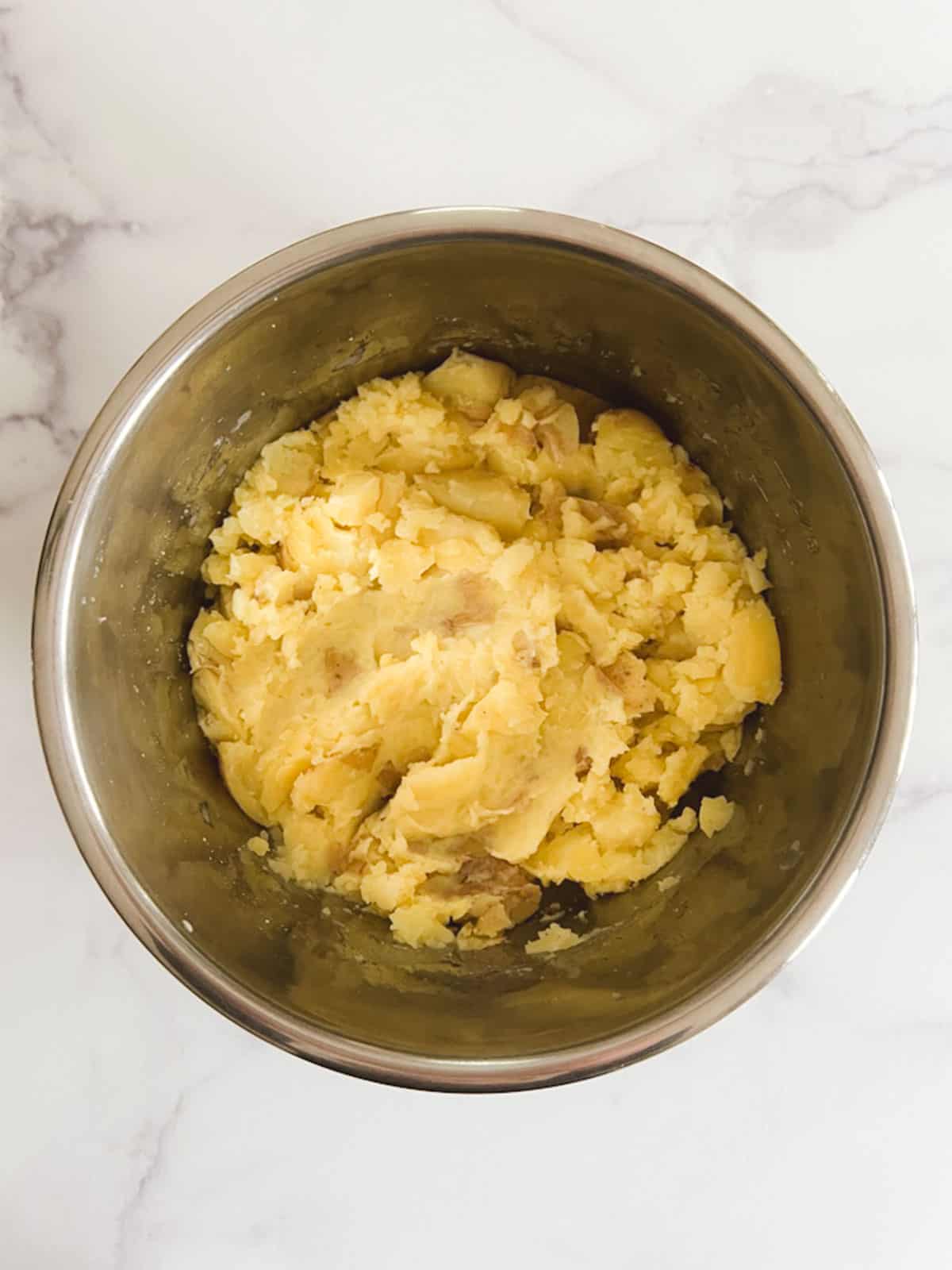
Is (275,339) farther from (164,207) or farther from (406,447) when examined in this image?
(164,207)

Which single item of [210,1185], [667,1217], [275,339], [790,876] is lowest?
[210,1185]

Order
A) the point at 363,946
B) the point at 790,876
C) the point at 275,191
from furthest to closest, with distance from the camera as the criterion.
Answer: the point at 275,191 < the point at 363,946 < the point at 790,876

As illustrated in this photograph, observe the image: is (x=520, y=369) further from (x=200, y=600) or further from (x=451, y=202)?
(x=200, y=600)

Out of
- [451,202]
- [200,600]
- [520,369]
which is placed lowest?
[200,600]

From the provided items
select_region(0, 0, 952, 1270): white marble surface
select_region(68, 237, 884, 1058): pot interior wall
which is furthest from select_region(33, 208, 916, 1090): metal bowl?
select_region(0, 0, 952, 1270): white marble surface

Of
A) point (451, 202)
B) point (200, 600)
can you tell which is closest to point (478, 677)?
point (200, 600)

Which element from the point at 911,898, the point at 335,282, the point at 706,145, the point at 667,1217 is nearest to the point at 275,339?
the point at 335,282
